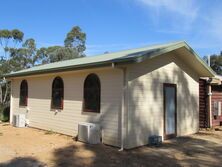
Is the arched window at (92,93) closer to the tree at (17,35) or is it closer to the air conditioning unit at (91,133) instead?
the air conditioning unit at (91,133)

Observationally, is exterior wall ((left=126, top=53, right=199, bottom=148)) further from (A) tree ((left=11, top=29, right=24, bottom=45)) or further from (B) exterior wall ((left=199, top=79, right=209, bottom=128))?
(A) tree ((left=11, top=29, right=24, bottom=45))

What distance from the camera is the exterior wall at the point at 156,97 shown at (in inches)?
350

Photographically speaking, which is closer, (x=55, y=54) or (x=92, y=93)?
(x=92, y=93)

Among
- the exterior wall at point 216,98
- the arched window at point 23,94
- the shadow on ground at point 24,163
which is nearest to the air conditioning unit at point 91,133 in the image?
the shadow on ground at point 24,163

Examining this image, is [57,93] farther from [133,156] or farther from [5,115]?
[5,115]

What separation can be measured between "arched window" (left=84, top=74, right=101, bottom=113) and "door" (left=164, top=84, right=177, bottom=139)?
2614 mm

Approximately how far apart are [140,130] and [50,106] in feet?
15.8

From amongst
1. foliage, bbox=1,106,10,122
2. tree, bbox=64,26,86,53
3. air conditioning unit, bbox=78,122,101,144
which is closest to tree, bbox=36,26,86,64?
tree, bbox=64,26,86,53

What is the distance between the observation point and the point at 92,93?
9.94 metres

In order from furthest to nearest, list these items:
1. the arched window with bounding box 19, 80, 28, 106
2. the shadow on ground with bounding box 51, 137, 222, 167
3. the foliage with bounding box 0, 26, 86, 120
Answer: the foliage with bounding box 0, 26, 86, 120 → the arched window with bounding box 19, 80, 28, 106 → the shadow on ground with bounding box 51, 137, 222, 167

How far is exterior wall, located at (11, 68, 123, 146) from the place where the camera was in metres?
8.99

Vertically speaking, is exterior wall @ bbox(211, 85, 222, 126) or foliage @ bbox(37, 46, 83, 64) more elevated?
foliage @ bbox(37, 46, 83, 64)

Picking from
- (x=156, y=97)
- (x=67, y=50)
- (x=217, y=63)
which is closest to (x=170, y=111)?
(x=156, y=97)

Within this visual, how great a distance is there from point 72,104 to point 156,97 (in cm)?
327
